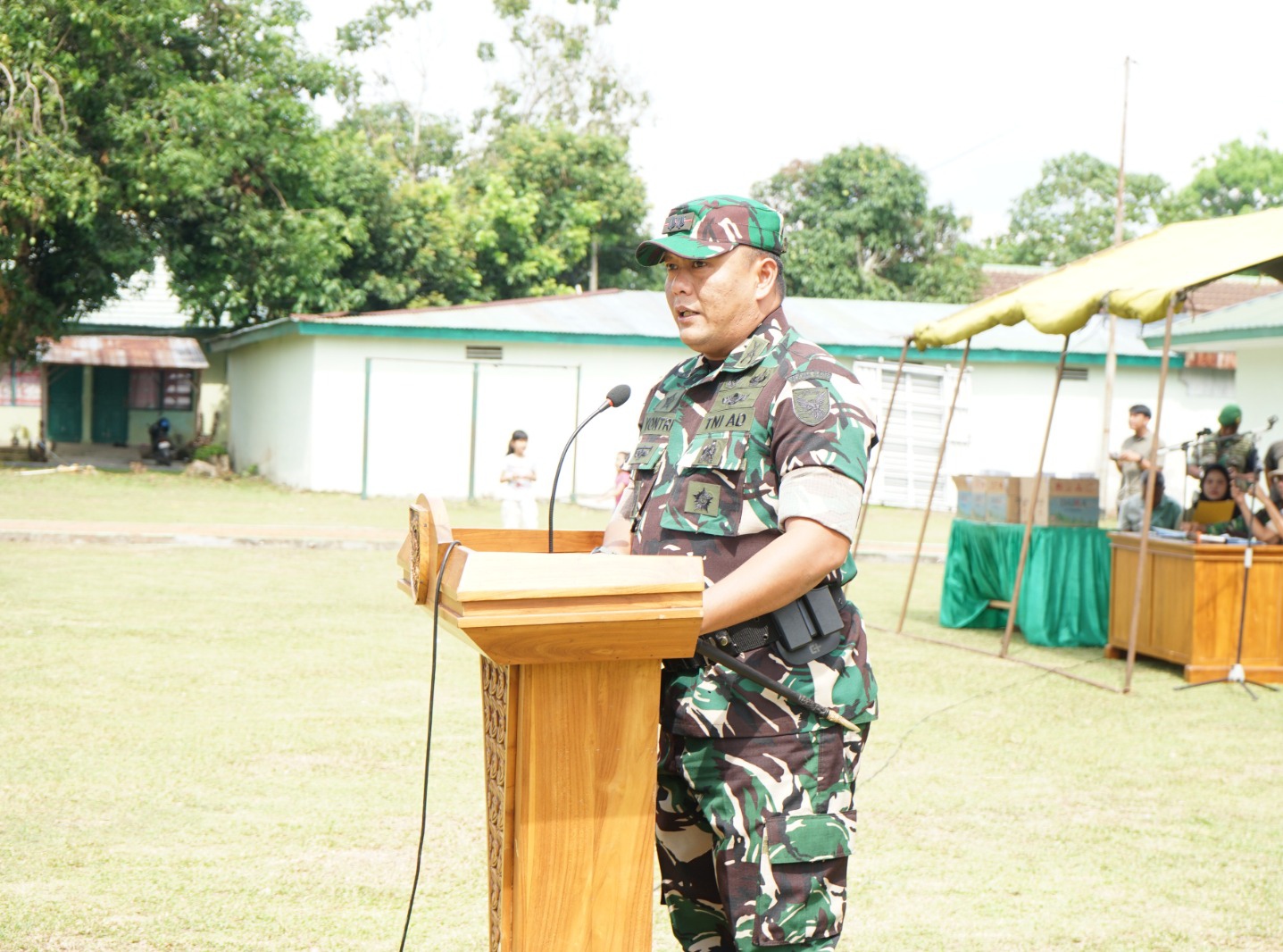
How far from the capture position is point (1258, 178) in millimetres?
59938

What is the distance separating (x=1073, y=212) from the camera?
59562 millimetres

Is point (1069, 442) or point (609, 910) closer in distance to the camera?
point (609, 910)

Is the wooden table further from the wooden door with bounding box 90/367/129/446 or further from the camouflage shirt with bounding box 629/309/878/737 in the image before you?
the wooden door with bounding box 90/367/129/446

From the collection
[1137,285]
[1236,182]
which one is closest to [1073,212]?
[1236,182]

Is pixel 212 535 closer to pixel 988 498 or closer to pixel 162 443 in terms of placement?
pixel 988 498

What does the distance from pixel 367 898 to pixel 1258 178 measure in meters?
64.1

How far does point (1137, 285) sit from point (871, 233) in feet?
96.1

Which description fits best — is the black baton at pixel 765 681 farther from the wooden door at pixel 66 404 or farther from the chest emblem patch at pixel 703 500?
the wooden door at pixel 66 404

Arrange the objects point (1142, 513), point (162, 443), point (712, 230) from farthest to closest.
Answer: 1. point (162, 443)
2. point (1142, 513)
3. point (712, 230)

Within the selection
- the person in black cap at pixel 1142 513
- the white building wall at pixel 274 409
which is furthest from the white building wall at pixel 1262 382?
the white building wall at pixel 274 409

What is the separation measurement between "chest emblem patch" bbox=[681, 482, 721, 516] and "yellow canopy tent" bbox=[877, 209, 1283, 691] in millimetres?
5231

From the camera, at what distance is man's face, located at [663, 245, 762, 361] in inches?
101

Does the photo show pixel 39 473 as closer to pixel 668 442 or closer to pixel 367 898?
pixel 367 898

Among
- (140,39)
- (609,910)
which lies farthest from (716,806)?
(140,39)
